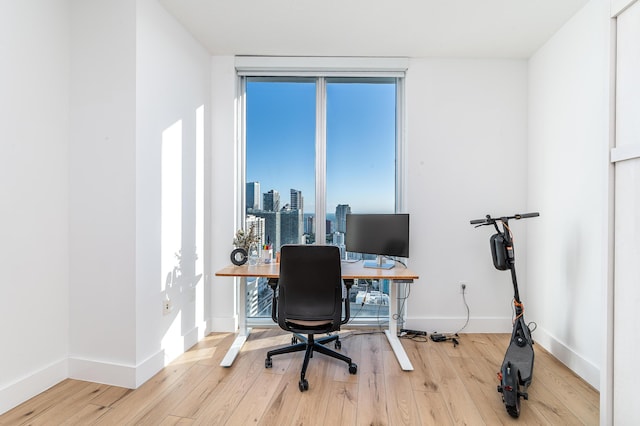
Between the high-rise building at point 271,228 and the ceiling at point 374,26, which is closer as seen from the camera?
the ceiling at point 374,26

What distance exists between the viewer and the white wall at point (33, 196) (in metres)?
1.78

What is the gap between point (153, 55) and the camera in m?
2.23

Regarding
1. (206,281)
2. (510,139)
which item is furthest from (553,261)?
(206,281)

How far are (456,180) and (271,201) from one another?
195 cm

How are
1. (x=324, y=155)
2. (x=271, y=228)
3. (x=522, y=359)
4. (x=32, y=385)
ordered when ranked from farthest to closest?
(x=271, y=228)
(x=324, y=155)
(x=522, y=359)
(x=32, y=385)

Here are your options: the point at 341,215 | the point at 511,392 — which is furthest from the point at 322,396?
the point at 341,215

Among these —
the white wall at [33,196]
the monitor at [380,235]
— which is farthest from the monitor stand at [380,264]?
the white wall at [33,196]

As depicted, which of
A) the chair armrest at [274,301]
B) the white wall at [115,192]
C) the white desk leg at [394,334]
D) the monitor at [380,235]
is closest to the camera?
the white wall at [115,192]

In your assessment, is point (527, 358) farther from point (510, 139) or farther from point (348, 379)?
point (510, 139)

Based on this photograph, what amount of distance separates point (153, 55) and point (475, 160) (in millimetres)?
3005

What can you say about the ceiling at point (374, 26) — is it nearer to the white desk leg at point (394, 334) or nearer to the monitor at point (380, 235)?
the monitor at point (380, 235)

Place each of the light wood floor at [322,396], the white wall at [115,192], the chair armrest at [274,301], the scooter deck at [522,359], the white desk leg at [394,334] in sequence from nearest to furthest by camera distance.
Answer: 1. the light wood floor at [322,396]
2. the scooter deck at [522,359]
3. the white wall at [115,192]
4. the chair armrest at [274,301]
5. the white desk leg at [394,334]

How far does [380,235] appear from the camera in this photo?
2.79 metres

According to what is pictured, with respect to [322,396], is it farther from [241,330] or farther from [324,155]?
[324,155]
